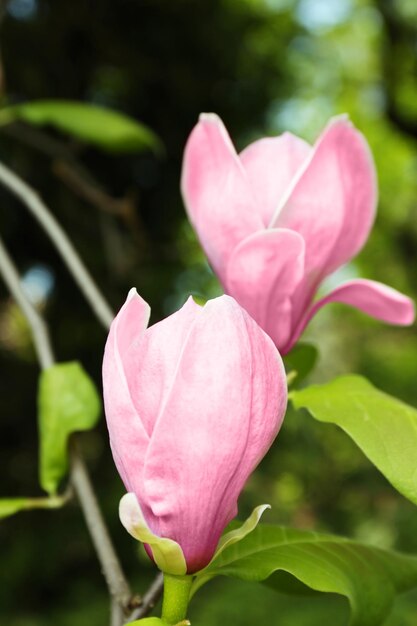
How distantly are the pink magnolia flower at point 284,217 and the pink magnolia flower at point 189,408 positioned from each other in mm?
149

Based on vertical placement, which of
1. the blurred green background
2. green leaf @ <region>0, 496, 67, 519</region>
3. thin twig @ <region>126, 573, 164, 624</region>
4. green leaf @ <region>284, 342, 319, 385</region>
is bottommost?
the blurred green background

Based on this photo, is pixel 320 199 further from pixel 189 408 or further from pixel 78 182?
pixel 78 182

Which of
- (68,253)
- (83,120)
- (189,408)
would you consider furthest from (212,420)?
(83,120)

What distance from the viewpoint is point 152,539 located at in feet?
1.36

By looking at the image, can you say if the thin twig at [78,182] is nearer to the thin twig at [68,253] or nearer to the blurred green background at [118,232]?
the thin twig at [68,253]

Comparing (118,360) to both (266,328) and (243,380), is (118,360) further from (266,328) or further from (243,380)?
(266,328)

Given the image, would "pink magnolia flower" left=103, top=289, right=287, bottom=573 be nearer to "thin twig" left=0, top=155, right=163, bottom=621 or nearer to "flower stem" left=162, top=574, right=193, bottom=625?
"flower stem" left=162, top=574, right=193, bottom=625

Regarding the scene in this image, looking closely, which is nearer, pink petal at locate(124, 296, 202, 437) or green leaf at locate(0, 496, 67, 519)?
pink petal at locate(124, 296, 202, 437)

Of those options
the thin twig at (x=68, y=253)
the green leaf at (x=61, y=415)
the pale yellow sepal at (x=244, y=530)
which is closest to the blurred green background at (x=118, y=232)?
the thin twig at (x=68, y=253)

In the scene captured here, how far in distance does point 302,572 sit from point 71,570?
11.6 ft

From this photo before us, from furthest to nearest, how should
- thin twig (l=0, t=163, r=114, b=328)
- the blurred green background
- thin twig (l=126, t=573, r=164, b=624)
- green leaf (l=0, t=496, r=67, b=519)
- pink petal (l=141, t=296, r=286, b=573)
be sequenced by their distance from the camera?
the blurred green background
thin twig (l=0, t=163, r=114, b=328)
green leaf (l=0, t=496, r=67, b=519)
thin twig (l=126, t=573, r=164, b=624)
pink petal (l=141, t=296, r=286, b=573)

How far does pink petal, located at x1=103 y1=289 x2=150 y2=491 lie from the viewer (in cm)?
40

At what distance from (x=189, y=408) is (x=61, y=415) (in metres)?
0.34

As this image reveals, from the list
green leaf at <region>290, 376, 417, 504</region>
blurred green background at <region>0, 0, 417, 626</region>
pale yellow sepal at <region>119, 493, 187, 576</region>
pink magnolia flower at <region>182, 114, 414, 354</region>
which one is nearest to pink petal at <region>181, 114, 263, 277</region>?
pink magnolia flower at <region>182, 114, 414, 354</region>
